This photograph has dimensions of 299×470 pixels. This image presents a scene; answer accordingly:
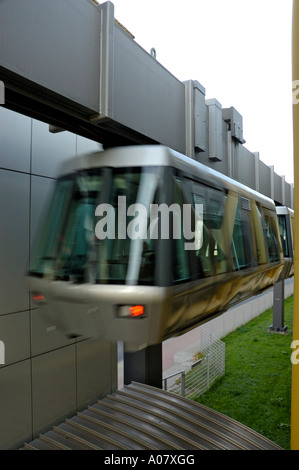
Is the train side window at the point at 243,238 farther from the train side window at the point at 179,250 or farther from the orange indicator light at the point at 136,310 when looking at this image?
the orange indicator light at the point at 136,310

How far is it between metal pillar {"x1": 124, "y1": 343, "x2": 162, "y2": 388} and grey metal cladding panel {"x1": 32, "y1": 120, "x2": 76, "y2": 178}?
5848mm

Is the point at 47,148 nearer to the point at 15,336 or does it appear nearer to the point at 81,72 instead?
the point at 81,72

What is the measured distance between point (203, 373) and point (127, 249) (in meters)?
14.1

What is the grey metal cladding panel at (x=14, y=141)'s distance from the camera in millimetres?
7379

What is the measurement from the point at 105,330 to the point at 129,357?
6845 mm

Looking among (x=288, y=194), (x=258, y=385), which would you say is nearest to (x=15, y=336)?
(x=258, y=385)

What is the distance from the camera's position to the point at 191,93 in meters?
7.70

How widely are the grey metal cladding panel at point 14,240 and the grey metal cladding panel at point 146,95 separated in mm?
3011

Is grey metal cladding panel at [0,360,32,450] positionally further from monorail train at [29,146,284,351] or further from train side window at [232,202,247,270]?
train side window at [232,202,247,270]

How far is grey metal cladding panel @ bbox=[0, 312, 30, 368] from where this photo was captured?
732cm

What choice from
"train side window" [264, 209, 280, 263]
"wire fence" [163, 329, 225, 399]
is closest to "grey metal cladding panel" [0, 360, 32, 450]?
"train side window" [264, 209, 280, 263]

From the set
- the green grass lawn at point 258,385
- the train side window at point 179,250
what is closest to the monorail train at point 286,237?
the green grass lawn at point 258,385

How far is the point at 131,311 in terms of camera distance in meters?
4.74
